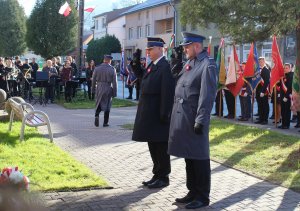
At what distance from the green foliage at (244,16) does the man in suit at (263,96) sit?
197 inches

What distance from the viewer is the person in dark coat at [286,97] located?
13.2 meters

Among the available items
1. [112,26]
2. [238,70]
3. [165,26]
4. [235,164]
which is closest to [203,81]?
[235,164]

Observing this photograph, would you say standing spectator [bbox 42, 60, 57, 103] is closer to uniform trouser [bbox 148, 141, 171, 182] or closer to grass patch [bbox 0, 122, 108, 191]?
grass patch [bbox 0, 122, 108, 191]

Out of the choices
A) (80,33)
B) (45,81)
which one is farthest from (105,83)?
(80,33)

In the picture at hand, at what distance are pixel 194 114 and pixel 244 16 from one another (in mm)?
4004

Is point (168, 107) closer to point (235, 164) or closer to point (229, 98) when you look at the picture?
point (235, 164)

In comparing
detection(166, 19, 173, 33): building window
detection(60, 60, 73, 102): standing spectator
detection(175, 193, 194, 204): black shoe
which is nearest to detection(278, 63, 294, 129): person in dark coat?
detection(175, 193, 194, 204): black shoe

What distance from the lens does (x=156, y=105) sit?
259 inches

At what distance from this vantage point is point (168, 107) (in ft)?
20.9

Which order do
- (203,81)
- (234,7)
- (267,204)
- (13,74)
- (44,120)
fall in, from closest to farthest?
(203,81)
(267,204)
(234,7)
(44,120)
(13,74)

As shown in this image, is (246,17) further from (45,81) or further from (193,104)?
(45,81)

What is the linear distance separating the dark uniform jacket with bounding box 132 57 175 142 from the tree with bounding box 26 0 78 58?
116ft

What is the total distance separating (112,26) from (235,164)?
66.3m

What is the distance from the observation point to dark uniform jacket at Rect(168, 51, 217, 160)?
5402 mm
